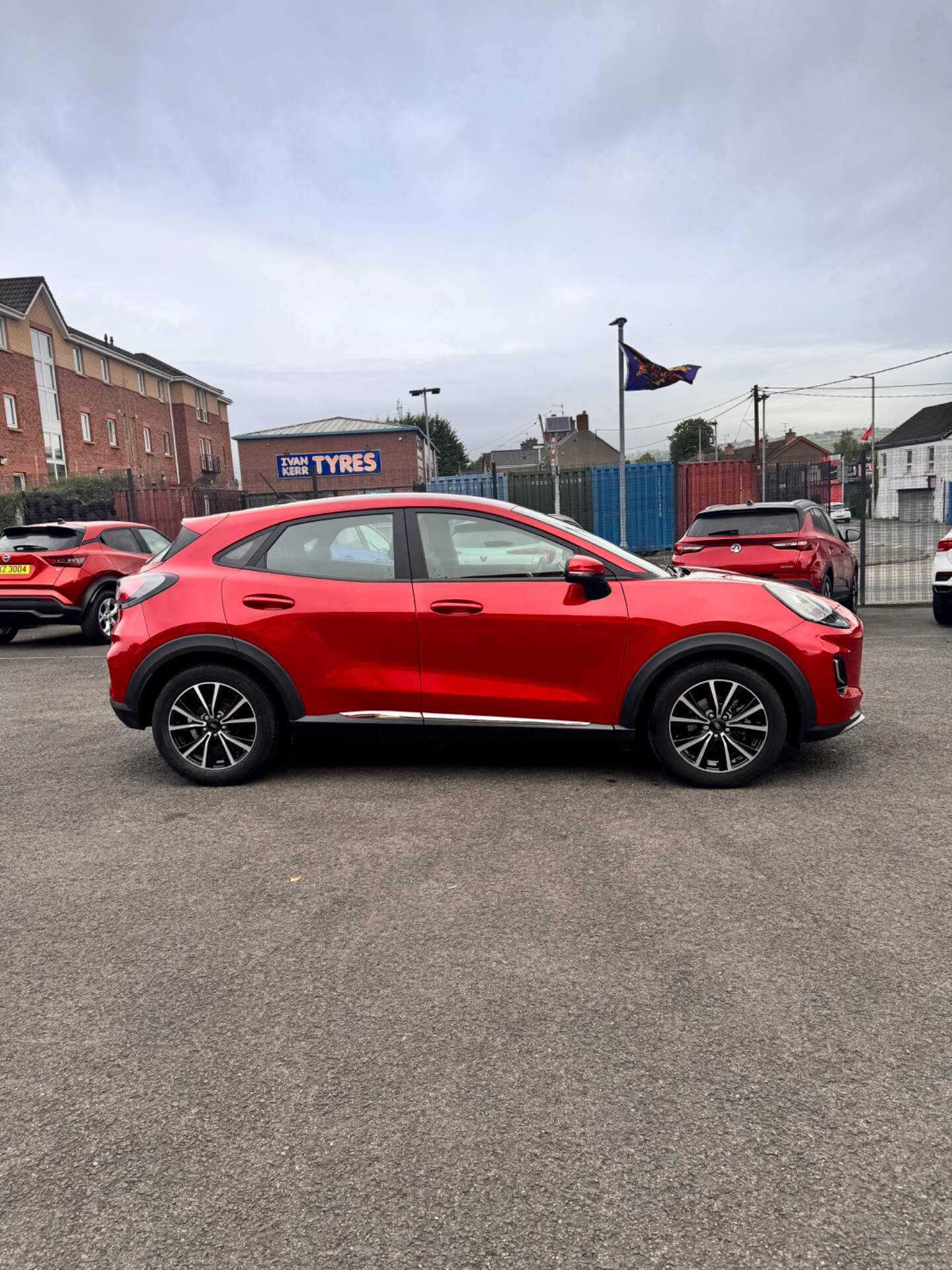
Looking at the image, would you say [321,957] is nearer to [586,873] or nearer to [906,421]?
[586,873]

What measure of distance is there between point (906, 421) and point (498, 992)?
7587 centimetres

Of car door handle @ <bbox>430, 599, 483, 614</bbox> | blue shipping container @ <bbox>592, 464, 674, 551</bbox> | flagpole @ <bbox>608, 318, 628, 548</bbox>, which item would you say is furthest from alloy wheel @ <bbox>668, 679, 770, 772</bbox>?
blue shipping container @ <bbox>592, 464, 674, 551</bbox>

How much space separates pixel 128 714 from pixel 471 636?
2.03 metres

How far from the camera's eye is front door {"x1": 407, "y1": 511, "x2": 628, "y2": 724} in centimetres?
461

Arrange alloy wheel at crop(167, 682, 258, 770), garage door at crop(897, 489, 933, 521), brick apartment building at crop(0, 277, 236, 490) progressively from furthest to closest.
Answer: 1. garage door at crop(897, 489, 933, 521)
2. brick apartment building at crop(0, 277, 236, 490)
3. alloy wheel at crop(167, 682, 258, 770)

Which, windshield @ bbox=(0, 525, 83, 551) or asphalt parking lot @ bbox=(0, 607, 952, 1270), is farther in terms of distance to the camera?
windshield @ bbox=(0, 525, 83, 551)

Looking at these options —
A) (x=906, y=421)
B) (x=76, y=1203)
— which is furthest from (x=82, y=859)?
(x=906, y=421)

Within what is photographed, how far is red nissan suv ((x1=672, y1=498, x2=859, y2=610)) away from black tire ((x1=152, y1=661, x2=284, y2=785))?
19.0ft

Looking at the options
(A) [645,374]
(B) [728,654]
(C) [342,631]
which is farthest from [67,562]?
(A) [645,374]

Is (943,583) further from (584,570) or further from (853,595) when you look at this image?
(584,570)

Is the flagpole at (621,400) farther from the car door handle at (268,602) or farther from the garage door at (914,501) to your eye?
the garage door at (914,501)

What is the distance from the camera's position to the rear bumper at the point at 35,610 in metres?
10.4

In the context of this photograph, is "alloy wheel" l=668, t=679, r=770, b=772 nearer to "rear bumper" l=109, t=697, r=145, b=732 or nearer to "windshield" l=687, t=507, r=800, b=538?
"rear bumper" l=109, t=697, r=145, b=732

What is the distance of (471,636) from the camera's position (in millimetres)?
4676
